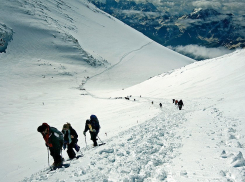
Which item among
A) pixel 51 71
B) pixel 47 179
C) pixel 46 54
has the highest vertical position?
pixel 46 54

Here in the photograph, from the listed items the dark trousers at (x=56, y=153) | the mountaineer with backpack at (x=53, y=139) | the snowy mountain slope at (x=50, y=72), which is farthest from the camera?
the snowy mountain slope at (x=50, y=72)

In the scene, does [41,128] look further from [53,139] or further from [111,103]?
[111,103]

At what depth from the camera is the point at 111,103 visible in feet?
126

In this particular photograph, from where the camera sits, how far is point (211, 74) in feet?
139

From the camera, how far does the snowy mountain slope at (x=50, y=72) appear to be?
17.4 metres

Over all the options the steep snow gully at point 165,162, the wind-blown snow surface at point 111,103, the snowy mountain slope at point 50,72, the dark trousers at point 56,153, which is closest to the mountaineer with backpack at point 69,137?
the dark trousers at point 56,153

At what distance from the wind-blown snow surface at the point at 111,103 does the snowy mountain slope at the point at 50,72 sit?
0.74 ft

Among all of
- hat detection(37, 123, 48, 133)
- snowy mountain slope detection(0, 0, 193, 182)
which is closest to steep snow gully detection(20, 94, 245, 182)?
hat detection(37, 123, 48, 133)

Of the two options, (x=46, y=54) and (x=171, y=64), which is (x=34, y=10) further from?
(x=171, y=64)

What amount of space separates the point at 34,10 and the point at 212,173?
138 metres

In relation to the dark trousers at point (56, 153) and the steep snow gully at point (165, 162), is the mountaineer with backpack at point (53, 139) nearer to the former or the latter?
the dark trousers at point (56, 153)

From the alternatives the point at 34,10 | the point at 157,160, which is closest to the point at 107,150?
the point at 157,160

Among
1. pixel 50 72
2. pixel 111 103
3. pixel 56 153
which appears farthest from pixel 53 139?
pixel 50 72

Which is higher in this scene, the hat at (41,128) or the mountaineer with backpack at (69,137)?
the hat at (41,128)
